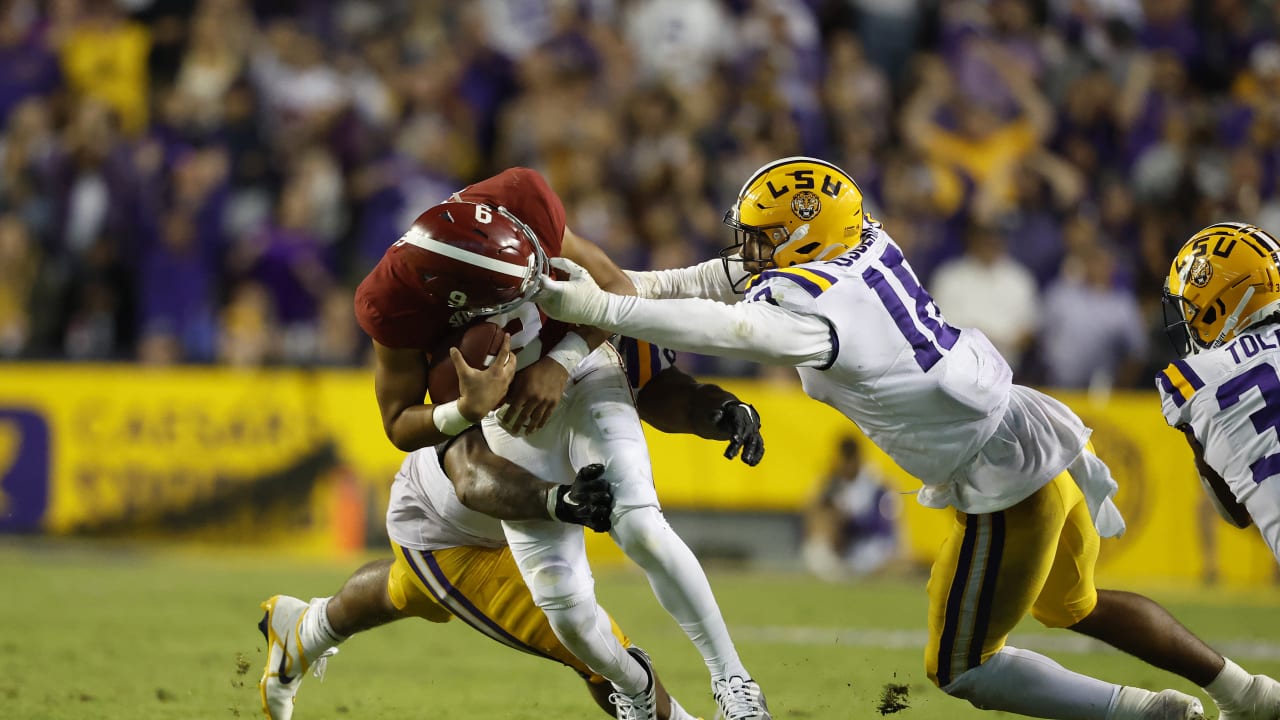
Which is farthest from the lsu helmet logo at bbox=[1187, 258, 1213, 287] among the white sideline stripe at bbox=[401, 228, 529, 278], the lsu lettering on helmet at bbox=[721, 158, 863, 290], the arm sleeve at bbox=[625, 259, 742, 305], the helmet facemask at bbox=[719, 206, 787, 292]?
the white sideline stripe at bbox=[401, 228, 529, 278]

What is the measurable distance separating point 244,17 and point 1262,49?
8.41 m

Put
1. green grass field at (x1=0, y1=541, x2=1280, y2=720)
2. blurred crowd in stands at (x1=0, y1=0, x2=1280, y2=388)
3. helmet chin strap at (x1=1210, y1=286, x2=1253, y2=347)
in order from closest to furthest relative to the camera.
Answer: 1. helmet chin strap at (x1=1210, y1=286, x2=1253, y2=347)
2. green grass field at (x1=0, y1=541, x2=1280, y2=720)
3. blurred crowd in stands at (x1=0, y1=0, x2=1280, y2=388)

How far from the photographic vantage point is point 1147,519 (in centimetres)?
1026

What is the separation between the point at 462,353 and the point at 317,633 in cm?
134

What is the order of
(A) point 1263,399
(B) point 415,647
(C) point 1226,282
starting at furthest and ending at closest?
(B) point 415,647 → (C) point 1226,282 → (A) point 1263,399

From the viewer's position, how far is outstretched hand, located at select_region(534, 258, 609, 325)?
4281mm

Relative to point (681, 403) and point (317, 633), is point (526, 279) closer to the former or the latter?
point (681, 403)

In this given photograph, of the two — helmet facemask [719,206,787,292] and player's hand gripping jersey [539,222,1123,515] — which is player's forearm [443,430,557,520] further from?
helmet facemask [719,206,787,292]

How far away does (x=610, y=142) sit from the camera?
12.0m

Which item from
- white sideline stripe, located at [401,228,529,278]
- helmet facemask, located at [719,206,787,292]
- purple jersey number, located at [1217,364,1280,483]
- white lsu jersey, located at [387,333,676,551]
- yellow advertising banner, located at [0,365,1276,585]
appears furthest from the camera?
yellow advertising banner, located at [0,365,1276,585]

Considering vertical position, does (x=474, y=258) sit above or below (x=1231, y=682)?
above

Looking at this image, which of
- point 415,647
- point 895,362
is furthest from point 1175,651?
point 415,647

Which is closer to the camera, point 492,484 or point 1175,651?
point 492,484

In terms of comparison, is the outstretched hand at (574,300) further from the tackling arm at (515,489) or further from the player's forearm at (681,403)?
the player's forearm at (681,403)
